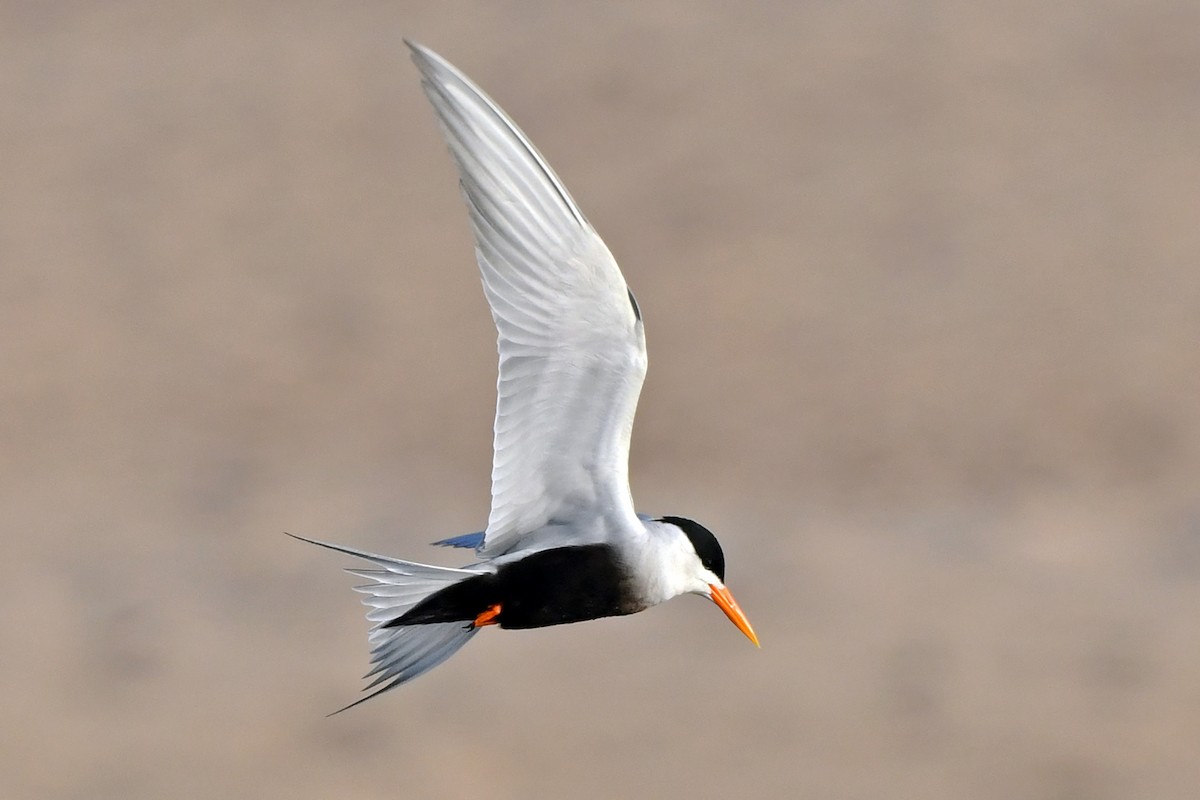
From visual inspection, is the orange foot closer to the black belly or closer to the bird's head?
the black belly

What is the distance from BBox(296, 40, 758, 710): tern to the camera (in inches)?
184

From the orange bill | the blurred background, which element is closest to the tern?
the orange bill

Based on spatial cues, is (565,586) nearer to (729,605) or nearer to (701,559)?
(701,559)

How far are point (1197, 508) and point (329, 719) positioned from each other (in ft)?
23.1

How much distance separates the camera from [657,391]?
14.7m

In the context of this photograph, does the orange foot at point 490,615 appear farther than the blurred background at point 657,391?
No

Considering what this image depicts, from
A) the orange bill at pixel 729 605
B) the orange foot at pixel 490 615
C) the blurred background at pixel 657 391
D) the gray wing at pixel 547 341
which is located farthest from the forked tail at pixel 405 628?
the blurred background at pixel 657 391

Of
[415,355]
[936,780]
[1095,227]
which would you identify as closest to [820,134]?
[1095,227]

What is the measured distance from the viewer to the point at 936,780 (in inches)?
435

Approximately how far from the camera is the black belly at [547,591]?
4852 mm

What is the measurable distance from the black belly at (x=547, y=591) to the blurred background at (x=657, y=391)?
5986 mm

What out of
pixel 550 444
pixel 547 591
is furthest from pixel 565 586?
pixel 550 444

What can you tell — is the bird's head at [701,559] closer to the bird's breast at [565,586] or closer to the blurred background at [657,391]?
the bird's breast at [565,586]

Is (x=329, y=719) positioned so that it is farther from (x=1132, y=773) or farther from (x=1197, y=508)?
(x=1197, y=508)
